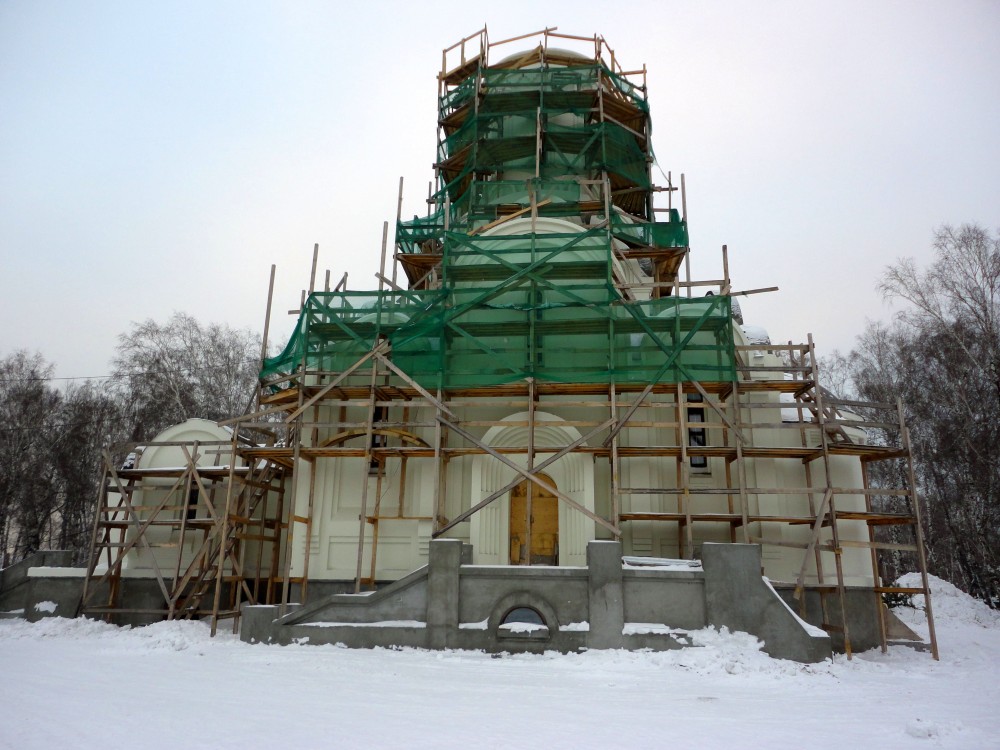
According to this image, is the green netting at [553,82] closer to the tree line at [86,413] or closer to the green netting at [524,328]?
the green netting at [524,328]

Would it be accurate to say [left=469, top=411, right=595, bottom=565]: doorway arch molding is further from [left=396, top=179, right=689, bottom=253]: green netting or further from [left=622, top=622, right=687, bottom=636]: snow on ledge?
[left=396, top=179, right=689, bottom=253]: green netting

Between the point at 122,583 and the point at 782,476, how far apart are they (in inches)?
699

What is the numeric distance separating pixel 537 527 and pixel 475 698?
9.23 metres

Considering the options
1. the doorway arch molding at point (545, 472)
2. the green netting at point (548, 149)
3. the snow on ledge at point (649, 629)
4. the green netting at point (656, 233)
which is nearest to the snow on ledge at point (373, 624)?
the snow on ledge at point (649, 629)

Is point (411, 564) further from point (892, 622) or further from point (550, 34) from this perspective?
point (550, 34)

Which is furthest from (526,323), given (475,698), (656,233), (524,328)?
(475,698)

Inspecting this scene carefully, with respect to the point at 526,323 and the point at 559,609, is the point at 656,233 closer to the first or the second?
the point at 526,323

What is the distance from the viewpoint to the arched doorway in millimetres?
18109

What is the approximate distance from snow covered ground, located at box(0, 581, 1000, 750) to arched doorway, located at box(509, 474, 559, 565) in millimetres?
5610

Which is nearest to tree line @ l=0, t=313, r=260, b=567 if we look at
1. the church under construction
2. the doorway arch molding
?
the church under construction

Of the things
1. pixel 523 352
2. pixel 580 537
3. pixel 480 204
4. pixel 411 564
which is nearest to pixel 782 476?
pixel 580 537

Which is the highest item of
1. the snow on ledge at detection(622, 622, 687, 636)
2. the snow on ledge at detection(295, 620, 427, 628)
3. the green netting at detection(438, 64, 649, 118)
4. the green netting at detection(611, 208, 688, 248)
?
Result: the green netting at detection(438, 64, 649, 118)

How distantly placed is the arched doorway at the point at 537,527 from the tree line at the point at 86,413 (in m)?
20.0

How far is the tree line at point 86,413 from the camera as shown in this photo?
101 feet
